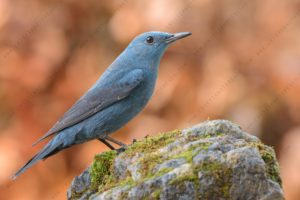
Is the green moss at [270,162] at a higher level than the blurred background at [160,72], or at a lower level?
lower

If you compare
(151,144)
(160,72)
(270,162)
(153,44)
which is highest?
(160,72)

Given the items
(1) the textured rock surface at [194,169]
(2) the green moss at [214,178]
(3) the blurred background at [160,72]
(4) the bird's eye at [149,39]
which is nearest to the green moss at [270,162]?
(1) the textured rock surface at [194,169]

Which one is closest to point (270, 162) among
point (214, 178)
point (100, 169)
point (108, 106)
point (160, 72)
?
point (214, 178)

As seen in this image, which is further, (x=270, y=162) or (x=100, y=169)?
(x=100, y=169)

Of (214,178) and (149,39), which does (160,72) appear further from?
(214,178)

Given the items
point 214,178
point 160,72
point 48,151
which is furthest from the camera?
point 160,72

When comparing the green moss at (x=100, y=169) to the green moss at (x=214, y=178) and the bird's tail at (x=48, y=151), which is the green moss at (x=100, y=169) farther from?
the bird's tail at (x=48, y=151)

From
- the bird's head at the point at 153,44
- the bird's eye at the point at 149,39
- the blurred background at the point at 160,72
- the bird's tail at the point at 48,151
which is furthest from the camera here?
the blurred background at the point at 160,72
